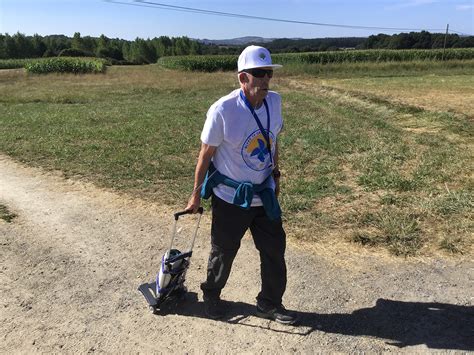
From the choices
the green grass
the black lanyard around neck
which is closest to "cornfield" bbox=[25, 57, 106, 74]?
the green grass

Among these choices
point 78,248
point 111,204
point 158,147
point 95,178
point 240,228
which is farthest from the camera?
point 158,147

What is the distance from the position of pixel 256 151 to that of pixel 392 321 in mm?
1592

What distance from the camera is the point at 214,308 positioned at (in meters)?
3.22

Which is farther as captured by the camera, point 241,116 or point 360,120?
point 360,120

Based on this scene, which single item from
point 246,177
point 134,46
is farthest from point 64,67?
point 246,177

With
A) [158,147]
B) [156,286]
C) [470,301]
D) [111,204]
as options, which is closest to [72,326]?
[156,286]

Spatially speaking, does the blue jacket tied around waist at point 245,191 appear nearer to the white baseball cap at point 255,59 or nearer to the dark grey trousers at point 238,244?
the dark grey trousers at point 238,244

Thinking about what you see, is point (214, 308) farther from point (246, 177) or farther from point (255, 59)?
point (255, 59)

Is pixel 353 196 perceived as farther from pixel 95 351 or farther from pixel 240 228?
pixel 95 351

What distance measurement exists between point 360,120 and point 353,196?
650cm

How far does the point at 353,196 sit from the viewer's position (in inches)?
225

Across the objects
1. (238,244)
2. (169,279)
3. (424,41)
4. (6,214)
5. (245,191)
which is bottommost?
(6,214)

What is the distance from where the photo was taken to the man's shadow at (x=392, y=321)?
2957mm

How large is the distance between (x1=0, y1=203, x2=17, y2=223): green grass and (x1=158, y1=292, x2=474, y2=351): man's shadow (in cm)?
279
